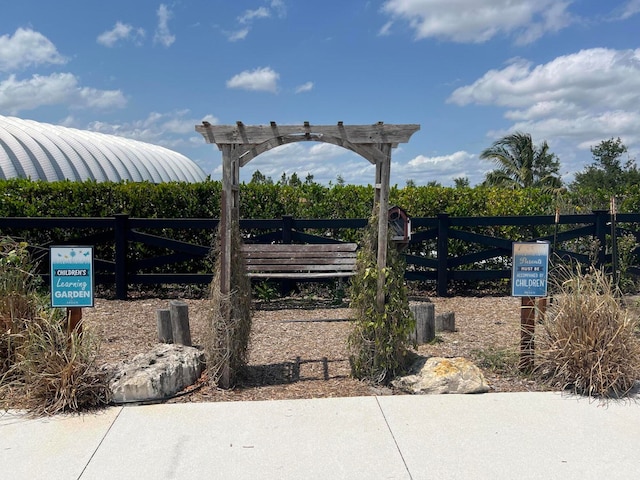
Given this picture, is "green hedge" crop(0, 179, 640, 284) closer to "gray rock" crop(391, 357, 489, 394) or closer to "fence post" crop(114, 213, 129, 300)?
"fence post" crop(114, 213, 129, 300)

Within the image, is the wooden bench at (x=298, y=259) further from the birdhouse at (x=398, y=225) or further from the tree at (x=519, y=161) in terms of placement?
the tree at (x=519, y=161)

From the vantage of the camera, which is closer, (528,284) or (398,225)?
(528,284)

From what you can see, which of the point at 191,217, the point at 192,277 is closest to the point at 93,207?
the point at 191,217

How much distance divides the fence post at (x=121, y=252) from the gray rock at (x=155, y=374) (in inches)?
150

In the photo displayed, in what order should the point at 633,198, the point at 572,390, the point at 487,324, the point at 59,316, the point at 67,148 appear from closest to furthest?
the point at 572,390 → the point at 59,316 → the point at 487,324 → the point at 633,198 → the point at 67,148

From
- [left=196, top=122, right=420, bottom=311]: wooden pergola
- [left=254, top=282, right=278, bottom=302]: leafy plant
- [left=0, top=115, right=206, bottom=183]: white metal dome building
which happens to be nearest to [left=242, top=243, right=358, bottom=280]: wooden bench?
[left=254, top=282, right=278, bottom=302]: leafy plant

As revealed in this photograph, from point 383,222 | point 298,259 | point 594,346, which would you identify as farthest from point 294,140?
point 298,259

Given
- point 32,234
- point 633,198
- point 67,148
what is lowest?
point 32,234

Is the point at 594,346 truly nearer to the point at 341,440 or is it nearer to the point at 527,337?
the point at 527,337

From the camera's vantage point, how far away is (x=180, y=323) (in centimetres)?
551

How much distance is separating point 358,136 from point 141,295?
559cm

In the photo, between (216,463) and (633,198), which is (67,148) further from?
(216,463)

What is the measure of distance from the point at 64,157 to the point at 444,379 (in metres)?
21.5

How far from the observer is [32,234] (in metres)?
8.84
